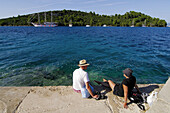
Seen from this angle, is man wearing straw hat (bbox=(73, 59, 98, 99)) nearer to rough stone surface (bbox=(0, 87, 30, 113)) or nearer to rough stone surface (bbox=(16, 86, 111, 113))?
rough stone surface (bbox=(16, 86, 111, 113))

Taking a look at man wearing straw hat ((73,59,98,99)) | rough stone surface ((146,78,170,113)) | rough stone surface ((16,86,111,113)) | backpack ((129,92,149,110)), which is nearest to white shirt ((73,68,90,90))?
man wearing straw hat ((73,59,98,99))

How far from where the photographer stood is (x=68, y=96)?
4719mm

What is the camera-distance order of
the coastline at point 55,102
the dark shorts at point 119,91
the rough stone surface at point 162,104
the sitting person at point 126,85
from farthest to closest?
the dark shorts at point 119,91 → the sitting person at point 126,85 → the coastline at point 55,102 → the rough stone surface at point 162,104

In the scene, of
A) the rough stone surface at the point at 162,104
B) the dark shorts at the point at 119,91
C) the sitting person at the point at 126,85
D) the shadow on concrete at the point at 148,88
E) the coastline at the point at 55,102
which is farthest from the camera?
the shadow on concrete at the point at 148,88

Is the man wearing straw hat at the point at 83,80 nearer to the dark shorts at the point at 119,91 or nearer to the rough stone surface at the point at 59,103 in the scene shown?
the rough stone surface at the point at 59,103

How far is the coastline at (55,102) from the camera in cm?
391

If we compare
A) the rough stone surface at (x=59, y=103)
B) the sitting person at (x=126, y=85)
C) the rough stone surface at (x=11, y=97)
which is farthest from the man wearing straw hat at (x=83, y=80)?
the rough stone surface at (x=11, y=97)

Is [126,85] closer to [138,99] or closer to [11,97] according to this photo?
[138,99]

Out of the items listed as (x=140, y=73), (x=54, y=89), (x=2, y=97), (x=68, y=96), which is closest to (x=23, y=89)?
(x=2, y=97)

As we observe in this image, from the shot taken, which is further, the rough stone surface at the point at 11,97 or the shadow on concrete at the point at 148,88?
the shadow on concrete at the point at 148,88

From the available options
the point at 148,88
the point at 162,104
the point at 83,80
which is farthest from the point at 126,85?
the point at 148,88

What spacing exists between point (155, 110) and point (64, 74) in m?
7.60

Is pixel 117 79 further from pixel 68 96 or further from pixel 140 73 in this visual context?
pixel 68 96

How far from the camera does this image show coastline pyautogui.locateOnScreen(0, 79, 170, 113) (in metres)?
3.91
